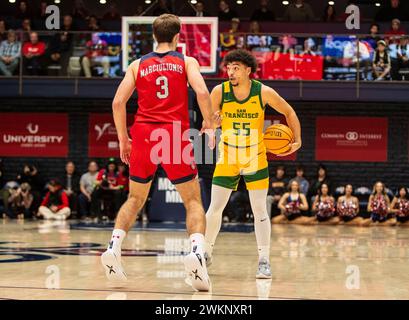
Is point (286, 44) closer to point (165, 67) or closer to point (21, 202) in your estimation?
point (21, 202)

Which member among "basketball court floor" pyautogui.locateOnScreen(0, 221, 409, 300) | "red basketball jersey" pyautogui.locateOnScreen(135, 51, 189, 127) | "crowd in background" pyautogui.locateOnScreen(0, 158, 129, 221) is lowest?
"basketball court floor" pyautogui.locateOnScreen(0, 221, 409, 300)

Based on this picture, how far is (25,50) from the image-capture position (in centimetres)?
1861

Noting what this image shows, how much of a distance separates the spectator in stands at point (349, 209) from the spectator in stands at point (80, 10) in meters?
7.81

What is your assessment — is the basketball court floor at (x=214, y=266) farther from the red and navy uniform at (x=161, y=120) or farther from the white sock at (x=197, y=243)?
the red and navy uniform at (x=161, y=120)

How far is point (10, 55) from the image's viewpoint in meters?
18.7

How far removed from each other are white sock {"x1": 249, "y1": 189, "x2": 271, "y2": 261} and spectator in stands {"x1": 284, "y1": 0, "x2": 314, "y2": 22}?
1345 centimetres

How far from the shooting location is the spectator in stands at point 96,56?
59.3 feet

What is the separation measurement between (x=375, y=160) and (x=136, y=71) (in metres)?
14.6

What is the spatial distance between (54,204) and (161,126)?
12565 mm

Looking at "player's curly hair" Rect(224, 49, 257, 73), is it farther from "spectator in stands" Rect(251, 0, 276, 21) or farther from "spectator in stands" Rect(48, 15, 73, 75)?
"spectator in stands" Rect(251, 0, 276, 21)

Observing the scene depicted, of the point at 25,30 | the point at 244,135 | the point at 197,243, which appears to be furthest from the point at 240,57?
the point at 25,30

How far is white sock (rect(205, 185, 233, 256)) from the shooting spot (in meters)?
7.98

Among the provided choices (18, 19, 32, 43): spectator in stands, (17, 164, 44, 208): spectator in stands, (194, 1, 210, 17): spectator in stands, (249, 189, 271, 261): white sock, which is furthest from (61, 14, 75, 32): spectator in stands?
(249, 189, 271, 261): white sock
